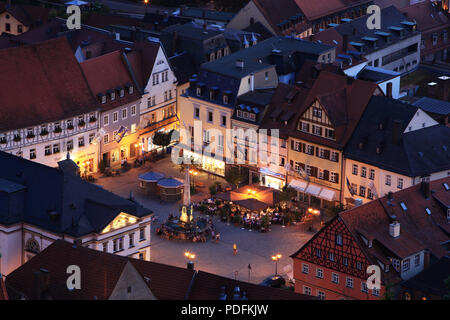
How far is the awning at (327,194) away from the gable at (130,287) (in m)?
44.6

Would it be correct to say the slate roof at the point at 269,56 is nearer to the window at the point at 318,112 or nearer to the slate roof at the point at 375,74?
the slate roof at the point at 375,74

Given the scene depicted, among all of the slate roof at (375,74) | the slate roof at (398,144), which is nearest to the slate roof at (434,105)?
the slate roof at (375,74)

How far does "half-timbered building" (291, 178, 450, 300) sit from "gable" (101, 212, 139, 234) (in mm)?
16847

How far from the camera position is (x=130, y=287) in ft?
357

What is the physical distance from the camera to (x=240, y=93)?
159 metres

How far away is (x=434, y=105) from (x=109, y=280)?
6214 centimetres

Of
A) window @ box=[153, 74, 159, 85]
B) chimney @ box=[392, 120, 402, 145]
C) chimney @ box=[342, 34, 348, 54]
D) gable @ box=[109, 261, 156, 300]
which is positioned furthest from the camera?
chimney @ box=[342, 34, 348, 54]

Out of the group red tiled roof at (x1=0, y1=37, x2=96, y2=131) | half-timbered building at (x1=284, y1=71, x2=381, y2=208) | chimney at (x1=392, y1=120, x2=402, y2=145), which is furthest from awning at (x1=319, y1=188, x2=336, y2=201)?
red tiled roof at (x1=0, y1=37, x2=96, y2=131)

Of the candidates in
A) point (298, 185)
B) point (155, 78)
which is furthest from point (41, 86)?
point (298, 185)

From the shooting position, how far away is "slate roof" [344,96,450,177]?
472 feet

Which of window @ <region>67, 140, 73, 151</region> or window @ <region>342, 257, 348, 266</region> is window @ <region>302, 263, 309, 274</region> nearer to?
window @ <region>342, 257, 348, 266</region>
